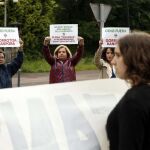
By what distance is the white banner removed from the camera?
3812mm

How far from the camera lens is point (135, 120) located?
9.89 ft

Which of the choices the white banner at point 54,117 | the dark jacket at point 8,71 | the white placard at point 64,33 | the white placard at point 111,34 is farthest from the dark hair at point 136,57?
the white placard at point 64,33

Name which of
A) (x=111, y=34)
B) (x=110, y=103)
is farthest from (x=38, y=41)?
(x=110, y=103)

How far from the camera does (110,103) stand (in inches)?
171

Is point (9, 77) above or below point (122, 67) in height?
below

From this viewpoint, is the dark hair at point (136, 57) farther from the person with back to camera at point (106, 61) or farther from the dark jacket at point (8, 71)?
the person with back to camera at point (106, 61)

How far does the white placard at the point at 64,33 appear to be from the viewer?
32.8ft

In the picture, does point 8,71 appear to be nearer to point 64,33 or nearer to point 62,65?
point 62,65

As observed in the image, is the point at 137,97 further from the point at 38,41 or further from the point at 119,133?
the point at 38,41

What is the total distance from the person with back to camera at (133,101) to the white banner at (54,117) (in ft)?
2.43

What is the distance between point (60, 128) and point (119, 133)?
929 mm

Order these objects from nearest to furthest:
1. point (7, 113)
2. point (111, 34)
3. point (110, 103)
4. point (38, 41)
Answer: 1. point (7, 113)
2. point (110, 103)
3. point (111, 34)
4. point (38, 41)

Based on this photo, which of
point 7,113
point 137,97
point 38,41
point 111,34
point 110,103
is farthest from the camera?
point 38,41

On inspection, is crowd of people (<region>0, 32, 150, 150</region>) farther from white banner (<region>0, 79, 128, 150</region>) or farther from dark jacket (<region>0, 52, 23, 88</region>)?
dark jacket (<region>0, 52, 23, 88</region>)
